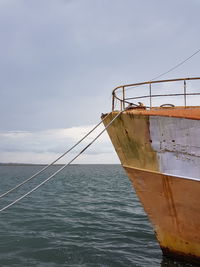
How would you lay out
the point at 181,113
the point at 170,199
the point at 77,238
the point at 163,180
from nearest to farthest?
1. the point at 181,113
2. the point at 163,180
3. the point at 170,199
4. the point at 77,238

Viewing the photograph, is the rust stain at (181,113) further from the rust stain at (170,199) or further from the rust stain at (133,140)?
the rust stain at (170,199)

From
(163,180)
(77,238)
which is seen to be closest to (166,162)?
(163,180)

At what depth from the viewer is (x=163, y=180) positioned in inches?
204

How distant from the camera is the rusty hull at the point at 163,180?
4910 mm

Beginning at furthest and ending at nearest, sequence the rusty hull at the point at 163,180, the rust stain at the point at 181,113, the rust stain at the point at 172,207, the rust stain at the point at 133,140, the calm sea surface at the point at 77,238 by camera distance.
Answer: the calm sea surface at the point at 77,238 → the rust stain at the point at 133,140 → the rust stain at the point at 172,207 → the rusty hull at the point at 163,180 → the rust stain at the point at 181,113

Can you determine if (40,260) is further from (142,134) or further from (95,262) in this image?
(142,134)

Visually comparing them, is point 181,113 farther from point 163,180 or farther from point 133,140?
point 163,180

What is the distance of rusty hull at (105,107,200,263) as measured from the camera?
193 inches

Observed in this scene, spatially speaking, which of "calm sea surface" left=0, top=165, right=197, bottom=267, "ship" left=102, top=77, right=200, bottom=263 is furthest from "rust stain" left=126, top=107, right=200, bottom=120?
"calm sea surface" left=0, top=165, right=197, bottom=267

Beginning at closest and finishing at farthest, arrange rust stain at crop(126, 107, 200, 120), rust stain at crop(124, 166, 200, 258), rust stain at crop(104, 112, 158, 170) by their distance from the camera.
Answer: rust stain at crop(126, 107, 200, 120)
rust stain at crop(124, 166, 200, 258)
rust stain at crop(104, 112, 158, 170)

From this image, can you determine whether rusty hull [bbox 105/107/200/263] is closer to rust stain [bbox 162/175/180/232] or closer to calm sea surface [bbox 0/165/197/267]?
rust stain [bbox 162/175/180/232]

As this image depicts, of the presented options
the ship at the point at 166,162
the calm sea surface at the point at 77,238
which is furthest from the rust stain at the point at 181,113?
the calm sea surface at the point at 77,238

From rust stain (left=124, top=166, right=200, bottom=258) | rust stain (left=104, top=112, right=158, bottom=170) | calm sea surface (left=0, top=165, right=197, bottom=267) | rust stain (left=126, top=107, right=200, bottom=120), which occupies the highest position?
rust stain (left=126, top=107, right=200, bottom=120)

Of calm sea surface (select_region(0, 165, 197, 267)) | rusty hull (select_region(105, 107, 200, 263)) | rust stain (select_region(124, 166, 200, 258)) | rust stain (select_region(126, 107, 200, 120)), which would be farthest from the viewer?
calm sea surface (select_region(0, 165, 197, 267))
